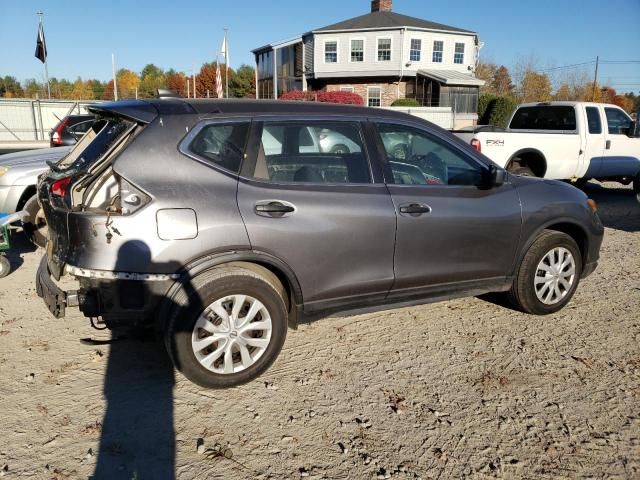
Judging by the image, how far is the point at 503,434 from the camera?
3.06 m

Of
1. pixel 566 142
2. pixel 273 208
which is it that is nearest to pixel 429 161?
pixel 273 208

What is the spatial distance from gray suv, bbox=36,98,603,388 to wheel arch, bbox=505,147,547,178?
244 inches

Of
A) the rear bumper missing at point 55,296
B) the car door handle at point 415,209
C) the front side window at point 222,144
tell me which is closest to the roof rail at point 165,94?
the front side window at point 222,144

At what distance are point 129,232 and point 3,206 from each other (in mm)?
4192

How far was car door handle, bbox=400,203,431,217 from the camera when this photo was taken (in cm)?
388

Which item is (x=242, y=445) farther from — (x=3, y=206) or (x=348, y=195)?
(x=3, y=206)

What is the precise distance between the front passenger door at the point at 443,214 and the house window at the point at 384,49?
3762 cm

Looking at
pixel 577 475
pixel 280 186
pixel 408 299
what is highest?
pixel 280 186

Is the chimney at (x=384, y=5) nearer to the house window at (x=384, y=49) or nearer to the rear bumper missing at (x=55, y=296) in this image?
the house window at (x=384, y=49)

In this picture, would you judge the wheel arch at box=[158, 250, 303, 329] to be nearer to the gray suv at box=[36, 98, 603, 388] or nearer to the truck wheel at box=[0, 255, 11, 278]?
the gray suv at box=[36, 98, 603, 388]

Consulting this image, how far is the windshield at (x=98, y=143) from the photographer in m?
3.41

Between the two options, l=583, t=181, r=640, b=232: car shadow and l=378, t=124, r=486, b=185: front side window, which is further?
l=583, t=181, r=640, b=232: car shadow

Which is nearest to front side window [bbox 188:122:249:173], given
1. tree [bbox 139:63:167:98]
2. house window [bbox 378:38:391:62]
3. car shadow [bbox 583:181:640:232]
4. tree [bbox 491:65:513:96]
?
car shadow [bbox 583:181:640:232]

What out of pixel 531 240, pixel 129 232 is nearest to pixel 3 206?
pixel 129 232
